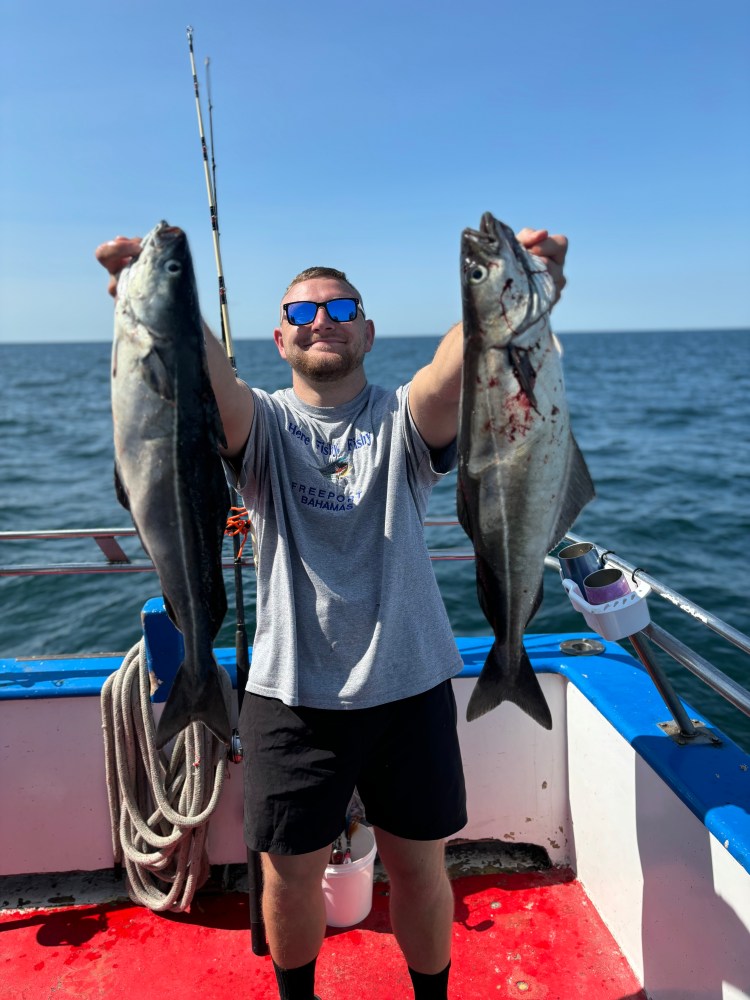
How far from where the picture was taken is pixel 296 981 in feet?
8.95

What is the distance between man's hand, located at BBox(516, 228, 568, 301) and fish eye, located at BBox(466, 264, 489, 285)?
217mm

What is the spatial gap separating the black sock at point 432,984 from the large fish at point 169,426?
5.15 ft

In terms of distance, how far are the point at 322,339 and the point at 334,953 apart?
9.18 feet

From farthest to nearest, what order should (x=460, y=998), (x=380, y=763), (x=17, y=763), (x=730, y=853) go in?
(x=17, y=763) < (x=460, y=998) < (x=380, y=763) < (x=730, y=853)

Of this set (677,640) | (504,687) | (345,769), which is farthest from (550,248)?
(345,769)

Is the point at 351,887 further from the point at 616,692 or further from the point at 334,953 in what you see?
the point at 616,692

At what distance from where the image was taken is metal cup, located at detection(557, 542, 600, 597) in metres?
2.86

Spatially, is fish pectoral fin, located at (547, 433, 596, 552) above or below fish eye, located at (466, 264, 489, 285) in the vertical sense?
below

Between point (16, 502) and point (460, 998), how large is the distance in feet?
50.8

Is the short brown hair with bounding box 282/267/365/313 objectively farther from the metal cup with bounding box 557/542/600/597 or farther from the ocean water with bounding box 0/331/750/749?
the ocean water with bounding box 0/331/750/749

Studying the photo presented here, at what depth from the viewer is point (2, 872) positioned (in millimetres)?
3707

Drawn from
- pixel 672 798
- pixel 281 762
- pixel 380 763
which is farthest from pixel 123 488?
pixel 672 798

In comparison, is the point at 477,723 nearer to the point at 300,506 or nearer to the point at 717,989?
the point at 717,989

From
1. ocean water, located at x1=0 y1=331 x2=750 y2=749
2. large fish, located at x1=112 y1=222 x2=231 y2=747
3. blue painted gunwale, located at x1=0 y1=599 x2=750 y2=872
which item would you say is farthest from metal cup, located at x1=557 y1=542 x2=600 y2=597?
ocean water, located at x1=0 y1=331 x2=750 y2=749
